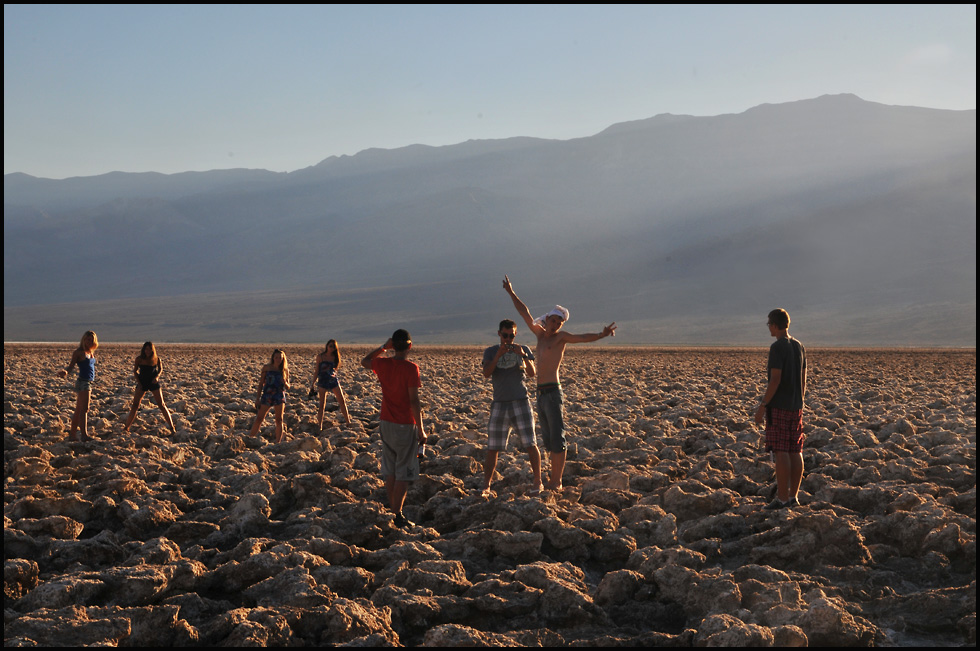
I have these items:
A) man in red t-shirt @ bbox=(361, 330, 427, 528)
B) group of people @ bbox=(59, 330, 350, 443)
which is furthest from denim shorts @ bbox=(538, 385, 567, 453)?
group of people @ bbox=(59, 330, 350, 443)

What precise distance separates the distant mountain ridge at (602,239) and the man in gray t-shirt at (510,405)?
188 ft

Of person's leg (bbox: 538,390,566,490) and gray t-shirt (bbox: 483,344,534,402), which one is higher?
gray t-shirt (bbox: 483,344,534,402)

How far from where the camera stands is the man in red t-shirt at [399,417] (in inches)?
245

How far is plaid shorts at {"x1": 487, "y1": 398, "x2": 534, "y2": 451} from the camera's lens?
693cm

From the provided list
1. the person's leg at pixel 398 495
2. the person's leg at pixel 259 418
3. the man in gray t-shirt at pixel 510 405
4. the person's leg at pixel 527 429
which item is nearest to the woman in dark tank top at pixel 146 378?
the person's leg at pixel 259 418

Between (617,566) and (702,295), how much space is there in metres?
76.8

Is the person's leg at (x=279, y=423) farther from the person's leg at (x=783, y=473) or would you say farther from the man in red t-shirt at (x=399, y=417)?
the person's leg at (x=783, y=473)

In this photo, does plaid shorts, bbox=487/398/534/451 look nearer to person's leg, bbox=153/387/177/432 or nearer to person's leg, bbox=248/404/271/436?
person's leg, bbox=248/404/271/436

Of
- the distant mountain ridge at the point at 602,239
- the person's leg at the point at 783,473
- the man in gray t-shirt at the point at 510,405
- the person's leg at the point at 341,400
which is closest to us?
the person's leg at the point at 783,473

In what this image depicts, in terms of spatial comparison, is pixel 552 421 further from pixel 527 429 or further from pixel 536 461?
pixel 536 461

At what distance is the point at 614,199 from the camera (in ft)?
431

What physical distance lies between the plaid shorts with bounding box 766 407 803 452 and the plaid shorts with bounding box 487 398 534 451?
185 cm

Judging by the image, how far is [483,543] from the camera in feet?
18.9

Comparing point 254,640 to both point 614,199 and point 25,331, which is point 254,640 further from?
point 614,199
